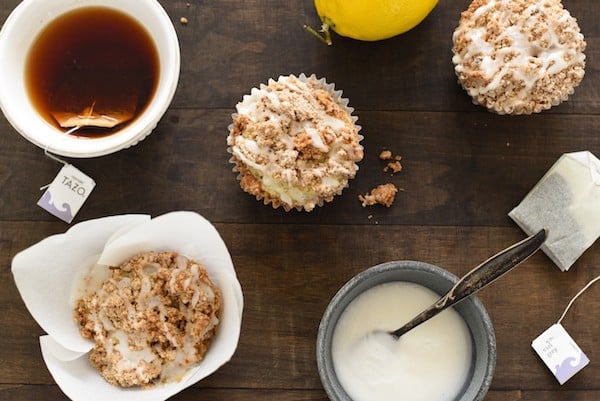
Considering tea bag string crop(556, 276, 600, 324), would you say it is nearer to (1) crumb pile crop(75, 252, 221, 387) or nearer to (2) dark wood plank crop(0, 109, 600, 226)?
(2) dark wood plank crop(0, 109, 600, 226)

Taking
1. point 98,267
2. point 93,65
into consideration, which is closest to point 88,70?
point 93,65

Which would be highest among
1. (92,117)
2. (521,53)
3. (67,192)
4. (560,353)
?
(521,53)

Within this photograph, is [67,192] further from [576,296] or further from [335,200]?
[576,296]

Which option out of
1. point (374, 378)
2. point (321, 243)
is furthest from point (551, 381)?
point (321, 243)

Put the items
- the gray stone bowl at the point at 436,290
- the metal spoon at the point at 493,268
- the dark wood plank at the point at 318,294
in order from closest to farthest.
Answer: the metal spoon at the point at 493,268 → the gray stone bowl at the point at 436,290 → the dark wood plank at the point at 318,294

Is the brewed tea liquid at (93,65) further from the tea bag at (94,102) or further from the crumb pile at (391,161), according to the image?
the crumb pile at (391,161)

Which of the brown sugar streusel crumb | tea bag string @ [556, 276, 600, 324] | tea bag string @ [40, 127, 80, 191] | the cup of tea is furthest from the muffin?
tea bag string @ [40, 127, 80, 191]

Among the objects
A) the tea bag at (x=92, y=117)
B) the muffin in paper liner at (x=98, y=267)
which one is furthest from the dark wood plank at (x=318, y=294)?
the tea bag at (x=92, y=117)

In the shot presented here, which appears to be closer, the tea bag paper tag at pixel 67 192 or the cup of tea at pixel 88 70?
the cup of tea at pixel 88 70
